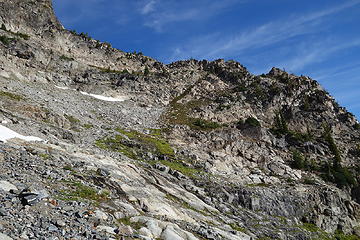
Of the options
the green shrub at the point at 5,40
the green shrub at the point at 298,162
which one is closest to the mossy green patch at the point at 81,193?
the green shrub at the point at 298,162

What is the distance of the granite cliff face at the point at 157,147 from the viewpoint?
16641 millimetres

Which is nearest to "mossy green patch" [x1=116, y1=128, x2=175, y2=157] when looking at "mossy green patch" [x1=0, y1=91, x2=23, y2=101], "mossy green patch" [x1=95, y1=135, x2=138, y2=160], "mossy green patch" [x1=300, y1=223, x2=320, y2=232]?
"mossy green patch" [x1=95, y1=135, x2=138, y2=160]

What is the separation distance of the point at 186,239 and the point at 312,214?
2968 centimetres

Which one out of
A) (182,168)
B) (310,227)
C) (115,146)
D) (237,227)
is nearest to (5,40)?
(115,146)

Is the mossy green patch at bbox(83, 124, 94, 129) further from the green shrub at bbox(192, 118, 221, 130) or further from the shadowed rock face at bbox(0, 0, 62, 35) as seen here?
the shadowed rock face at bbox(0, 0, 62, 35)

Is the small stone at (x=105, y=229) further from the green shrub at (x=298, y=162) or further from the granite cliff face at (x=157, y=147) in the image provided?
the green shrub at (x=298, y=162)

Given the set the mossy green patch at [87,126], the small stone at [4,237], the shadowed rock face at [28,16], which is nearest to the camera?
the small stone at [4,237]

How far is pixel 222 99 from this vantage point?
7881 cm

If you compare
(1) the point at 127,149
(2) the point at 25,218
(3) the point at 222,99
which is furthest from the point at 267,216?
(3) the point at 222,99

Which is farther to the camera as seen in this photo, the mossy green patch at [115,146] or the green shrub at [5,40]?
the green shrub at [5,40]

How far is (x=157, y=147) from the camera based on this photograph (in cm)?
4362

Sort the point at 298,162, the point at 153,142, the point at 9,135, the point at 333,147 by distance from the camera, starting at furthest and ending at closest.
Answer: the point at 333,147
the point at 298,162
the point at 153,142
the point at 9,135

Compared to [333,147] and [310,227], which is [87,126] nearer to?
[310,227]

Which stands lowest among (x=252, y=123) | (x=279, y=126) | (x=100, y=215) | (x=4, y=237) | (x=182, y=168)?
(x=4, y=237)
